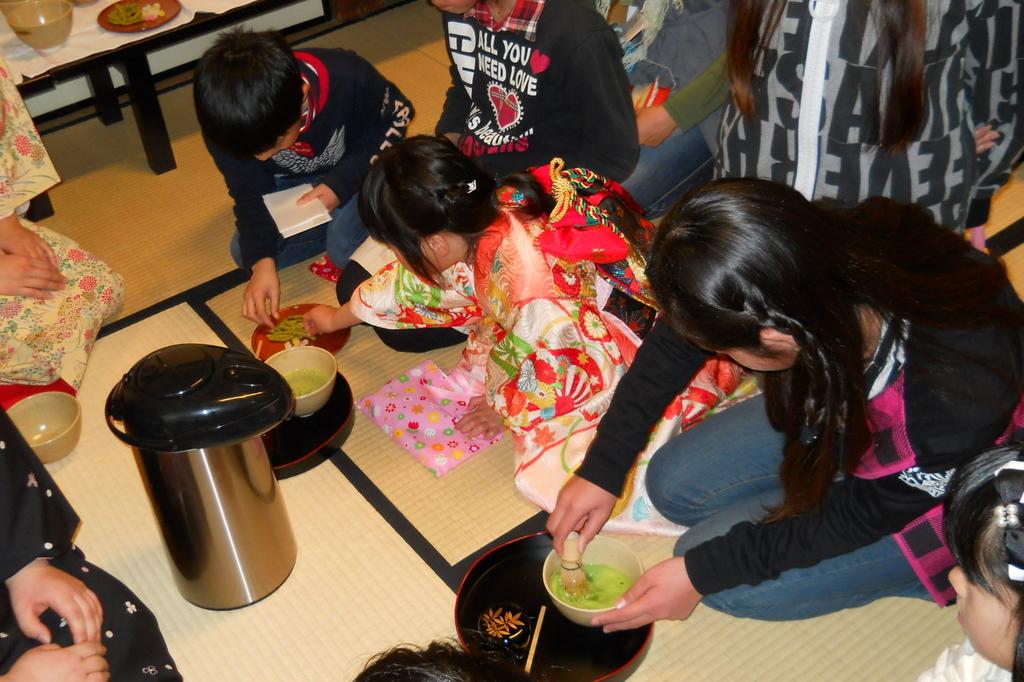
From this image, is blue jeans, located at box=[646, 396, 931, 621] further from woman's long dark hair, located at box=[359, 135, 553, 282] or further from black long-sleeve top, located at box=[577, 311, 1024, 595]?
woman's long dark hair, located at box=[359, 135, 553, 282]

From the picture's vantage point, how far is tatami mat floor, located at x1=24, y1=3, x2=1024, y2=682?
5.24 ft

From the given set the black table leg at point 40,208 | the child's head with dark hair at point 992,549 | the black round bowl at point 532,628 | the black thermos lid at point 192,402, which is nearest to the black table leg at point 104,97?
Result: the black table leg at point 40,208

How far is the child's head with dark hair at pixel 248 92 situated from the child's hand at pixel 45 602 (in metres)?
0.98

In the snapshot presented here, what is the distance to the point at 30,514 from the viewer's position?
1.37 meters

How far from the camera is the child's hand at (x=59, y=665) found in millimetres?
1253

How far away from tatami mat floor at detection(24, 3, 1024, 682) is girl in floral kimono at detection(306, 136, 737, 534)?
0.13 meters

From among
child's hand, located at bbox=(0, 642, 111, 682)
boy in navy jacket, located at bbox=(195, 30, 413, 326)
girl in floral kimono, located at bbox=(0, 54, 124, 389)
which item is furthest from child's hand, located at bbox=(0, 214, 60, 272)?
child's hand, located at bbox=(0, 642, 111, 682)

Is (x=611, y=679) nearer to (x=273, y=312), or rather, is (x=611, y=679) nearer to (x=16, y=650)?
(x=16, y=650)

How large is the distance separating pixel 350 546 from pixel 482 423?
13.6 inches

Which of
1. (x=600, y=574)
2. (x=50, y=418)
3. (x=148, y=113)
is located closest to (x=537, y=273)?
(x=600, y=574)

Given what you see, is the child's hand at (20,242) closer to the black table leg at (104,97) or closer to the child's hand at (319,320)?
the child's hand at (319,320)

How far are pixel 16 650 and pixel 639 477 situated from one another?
1.01 metres

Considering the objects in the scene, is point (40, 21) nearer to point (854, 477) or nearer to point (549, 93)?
point (549, 93)

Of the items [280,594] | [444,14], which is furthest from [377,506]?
[444,14]
